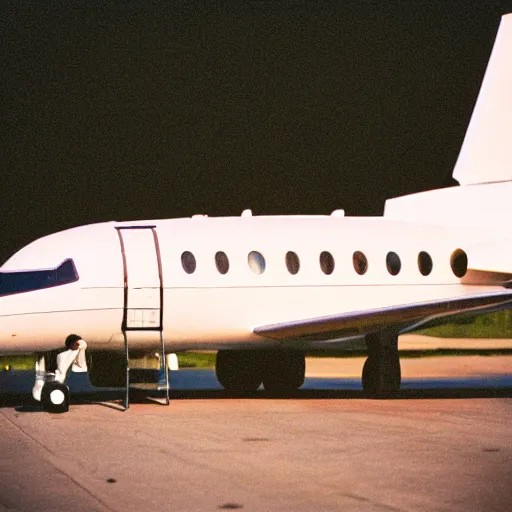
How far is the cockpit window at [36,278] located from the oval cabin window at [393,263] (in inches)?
283

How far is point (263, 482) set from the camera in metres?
11.8

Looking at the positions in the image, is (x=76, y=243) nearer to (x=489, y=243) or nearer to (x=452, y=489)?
(x=489, y=243)

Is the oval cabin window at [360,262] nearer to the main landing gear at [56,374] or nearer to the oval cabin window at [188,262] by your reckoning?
the oval cabin window at [188,262]

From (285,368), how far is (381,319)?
4.33 m

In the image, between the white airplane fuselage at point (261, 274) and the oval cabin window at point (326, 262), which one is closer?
the white airplane fuselage at point (261, 274)

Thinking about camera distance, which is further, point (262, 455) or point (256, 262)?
point (256, 262)

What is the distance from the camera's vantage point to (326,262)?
2542cm

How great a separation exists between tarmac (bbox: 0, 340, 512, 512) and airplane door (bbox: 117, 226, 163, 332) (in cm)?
165

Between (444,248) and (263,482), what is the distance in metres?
16.1

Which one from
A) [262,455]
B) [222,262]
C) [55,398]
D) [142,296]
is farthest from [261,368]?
[262,455]

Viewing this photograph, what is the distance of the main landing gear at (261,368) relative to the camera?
1064 inches

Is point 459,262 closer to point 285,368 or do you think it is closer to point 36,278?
point 285,368

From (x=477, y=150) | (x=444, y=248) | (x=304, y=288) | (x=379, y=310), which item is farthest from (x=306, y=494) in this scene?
(x=477, y=150)

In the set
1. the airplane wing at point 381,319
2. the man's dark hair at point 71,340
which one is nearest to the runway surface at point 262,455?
the man's dark hair at point 71,340
